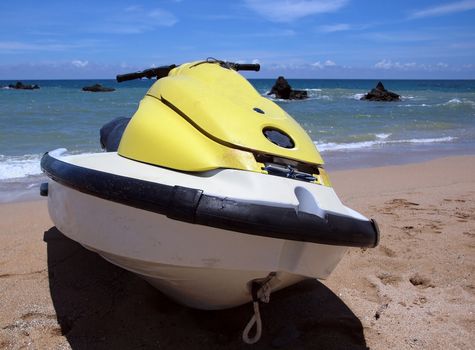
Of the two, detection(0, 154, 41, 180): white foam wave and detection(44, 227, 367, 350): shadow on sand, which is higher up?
detection(44, 227, 367, 350): shadow on sand

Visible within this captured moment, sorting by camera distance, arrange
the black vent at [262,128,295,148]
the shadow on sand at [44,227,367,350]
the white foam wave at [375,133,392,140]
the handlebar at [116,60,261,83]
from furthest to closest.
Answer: the white foam wave at [375,133,392,140]
the handlebar at [116,60,261,83]
the shadow on sand at [44,227,367,350]
the black vent at [262,128,295,148]

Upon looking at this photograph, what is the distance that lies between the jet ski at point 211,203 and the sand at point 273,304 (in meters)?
0.26

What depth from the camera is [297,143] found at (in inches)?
91.4

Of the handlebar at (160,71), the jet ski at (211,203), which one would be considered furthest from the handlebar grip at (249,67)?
the jet ski at (211,203)

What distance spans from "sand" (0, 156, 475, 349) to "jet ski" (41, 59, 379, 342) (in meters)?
0.26

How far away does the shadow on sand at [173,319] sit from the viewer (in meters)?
2.44

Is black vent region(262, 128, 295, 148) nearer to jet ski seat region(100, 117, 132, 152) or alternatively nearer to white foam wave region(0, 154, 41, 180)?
jet ski seat region(100, 117, 132, 152)

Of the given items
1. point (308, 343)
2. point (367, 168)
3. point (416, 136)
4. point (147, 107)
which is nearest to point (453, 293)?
point (308, 343)

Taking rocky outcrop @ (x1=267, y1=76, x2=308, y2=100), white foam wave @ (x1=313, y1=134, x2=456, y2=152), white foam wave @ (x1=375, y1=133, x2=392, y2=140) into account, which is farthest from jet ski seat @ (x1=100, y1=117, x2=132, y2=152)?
rocky outcrop @ (x1=267, y1=76, x2=308, y2=100)

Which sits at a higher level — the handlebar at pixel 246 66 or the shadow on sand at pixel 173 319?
the handlebar at pixel 246 66

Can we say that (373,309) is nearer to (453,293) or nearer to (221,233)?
(453,293)

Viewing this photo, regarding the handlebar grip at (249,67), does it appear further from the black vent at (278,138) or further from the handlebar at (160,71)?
the black vent at (278,138)

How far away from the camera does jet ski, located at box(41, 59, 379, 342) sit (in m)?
1.87

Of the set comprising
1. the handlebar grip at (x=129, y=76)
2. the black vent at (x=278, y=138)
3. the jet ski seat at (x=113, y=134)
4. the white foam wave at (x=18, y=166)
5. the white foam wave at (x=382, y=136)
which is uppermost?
the handlebar grip at (x=129, y=76)
